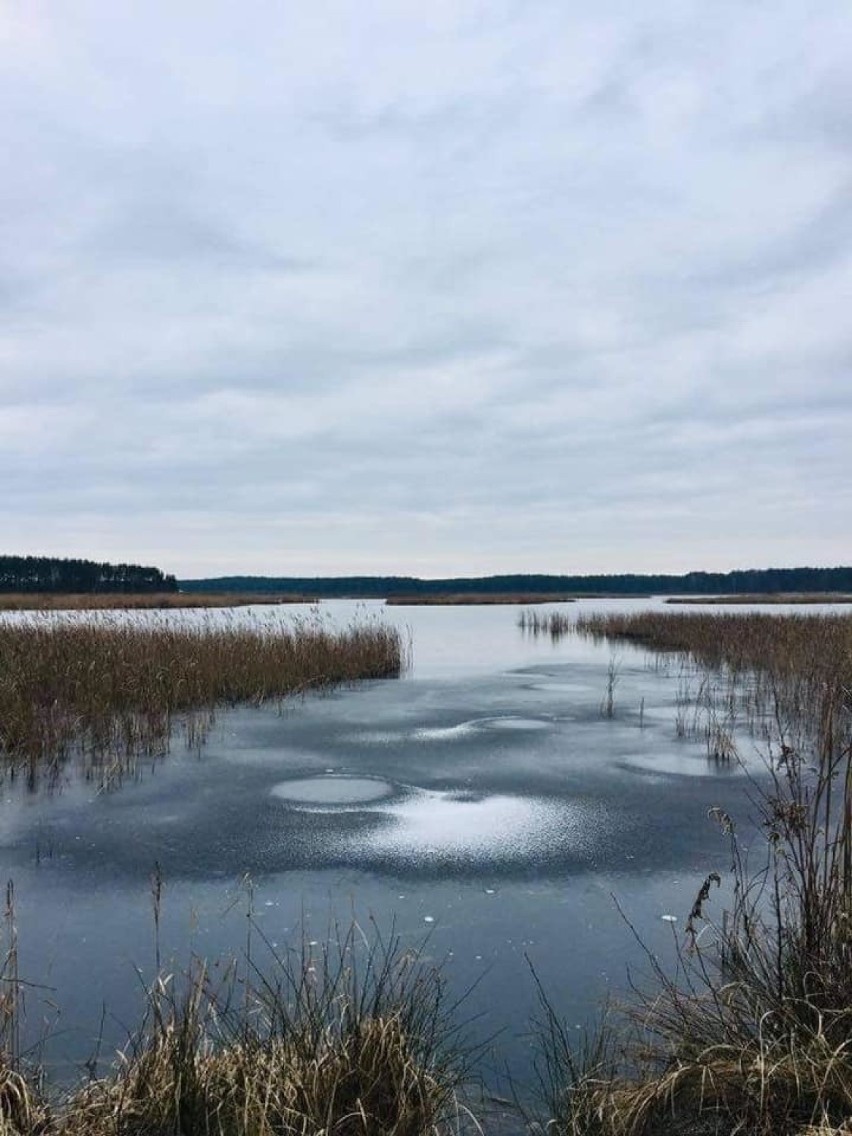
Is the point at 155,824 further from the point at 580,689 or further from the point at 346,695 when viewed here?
the point at 580,689

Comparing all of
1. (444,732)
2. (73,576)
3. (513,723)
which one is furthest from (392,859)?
(73,576)

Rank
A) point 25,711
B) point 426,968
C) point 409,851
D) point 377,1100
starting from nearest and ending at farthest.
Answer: point 377,1100, point 426,968, point 409,851, point 25,711

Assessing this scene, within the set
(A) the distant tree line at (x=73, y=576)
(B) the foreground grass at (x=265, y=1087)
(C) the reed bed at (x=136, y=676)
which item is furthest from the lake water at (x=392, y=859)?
(A) the distant tree line at (x=73, y=576)

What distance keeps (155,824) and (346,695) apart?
7929 millimetres

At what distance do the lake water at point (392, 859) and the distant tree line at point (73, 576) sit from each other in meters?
65.6

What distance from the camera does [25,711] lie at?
9.03 metres

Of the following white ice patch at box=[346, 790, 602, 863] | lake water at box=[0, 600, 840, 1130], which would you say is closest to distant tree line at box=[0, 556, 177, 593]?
lake water at box=[0, 600, 840, 1130]

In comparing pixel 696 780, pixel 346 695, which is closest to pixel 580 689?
pixel 346 695

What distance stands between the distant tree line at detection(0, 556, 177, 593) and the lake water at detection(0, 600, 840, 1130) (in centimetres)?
6559

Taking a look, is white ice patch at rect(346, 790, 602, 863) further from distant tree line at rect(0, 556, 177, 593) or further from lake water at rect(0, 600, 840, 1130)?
distant tree line at rect(0, 556, 177, 593)

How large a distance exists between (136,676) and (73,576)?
221 feet

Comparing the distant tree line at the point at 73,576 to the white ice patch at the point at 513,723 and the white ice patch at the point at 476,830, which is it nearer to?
the white ice patch at the point at 513,723

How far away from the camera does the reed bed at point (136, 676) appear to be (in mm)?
8836

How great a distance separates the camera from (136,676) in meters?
11.6
